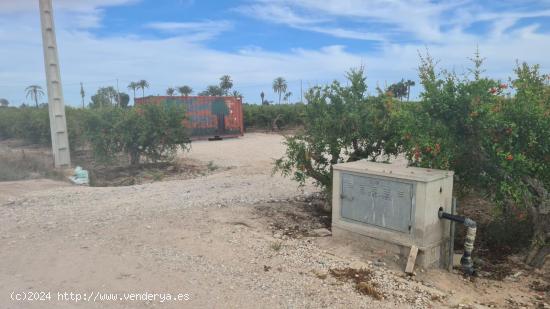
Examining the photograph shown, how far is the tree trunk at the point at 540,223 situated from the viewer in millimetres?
4809

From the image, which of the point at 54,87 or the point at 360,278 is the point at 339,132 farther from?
the point at 54,87

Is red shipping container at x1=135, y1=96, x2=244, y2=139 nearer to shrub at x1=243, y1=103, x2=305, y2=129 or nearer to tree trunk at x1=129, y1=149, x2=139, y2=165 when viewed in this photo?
shrub at x1=243, y1=103, x2=305, y2=129

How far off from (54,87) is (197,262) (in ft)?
32.7

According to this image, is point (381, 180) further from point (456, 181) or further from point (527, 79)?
point (527, 79)

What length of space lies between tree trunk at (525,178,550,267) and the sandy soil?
41 centimetres

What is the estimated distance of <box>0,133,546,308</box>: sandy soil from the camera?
3695 millimetres

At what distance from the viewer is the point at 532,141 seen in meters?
4.53

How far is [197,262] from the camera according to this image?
171 inches

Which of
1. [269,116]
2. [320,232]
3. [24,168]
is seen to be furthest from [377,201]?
[269,116]

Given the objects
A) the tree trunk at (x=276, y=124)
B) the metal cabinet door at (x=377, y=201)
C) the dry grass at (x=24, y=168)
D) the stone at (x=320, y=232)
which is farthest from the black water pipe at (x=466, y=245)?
the tree trunk at (x=276, y=124)

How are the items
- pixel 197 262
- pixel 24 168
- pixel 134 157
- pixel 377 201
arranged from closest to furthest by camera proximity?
1. pixel 197 262
2. pixel 377 201
3. pixel 24 168
4. pixel 134 157

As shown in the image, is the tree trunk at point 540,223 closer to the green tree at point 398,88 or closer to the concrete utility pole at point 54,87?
the green tree at point 398,88

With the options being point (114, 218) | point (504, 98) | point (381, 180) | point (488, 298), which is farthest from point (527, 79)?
point (114, 218)

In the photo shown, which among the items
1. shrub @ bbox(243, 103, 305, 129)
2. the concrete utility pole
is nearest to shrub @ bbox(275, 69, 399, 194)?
the concrete utility pole
